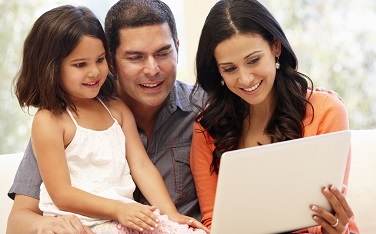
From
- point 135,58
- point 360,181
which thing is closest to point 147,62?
point 135,58

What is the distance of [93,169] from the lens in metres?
2.35

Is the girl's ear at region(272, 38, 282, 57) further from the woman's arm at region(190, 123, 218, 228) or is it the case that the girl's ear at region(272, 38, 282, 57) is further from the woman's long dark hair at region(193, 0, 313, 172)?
the woman's arm at region(190, 123, 218, 228)

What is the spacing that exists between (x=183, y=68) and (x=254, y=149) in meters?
2.13

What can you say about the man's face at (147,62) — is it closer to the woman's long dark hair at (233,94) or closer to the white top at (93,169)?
the woman's long dark hair at (233,94)

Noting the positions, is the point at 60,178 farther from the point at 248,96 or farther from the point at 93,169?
the point at 248,96

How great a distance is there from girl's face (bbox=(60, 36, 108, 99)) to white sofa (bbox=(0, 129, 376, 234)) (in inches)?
22.8

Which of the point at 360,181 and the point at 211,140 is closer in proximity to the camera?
the point at 211,140

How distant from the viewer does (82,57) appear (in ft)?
7.72

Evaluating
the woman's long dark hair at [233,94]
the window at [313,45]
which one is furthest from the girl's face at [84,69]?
the window at [313,45]

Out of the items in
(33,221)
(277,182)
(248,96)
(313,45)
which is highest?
(313,45)

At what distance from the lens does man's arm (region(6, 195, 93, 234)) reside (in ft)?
7.23

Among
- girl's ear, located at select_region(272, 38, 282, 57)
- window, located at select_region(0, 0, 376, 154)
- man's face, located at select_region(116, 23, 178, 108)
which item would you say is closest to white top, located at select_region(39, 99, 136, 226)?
man's face, located at select_region(116, 23, 178, 108)

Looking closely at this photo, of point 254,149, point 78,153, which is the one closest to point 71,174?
point 78,153

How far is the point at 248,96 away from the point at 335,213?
0.51m
